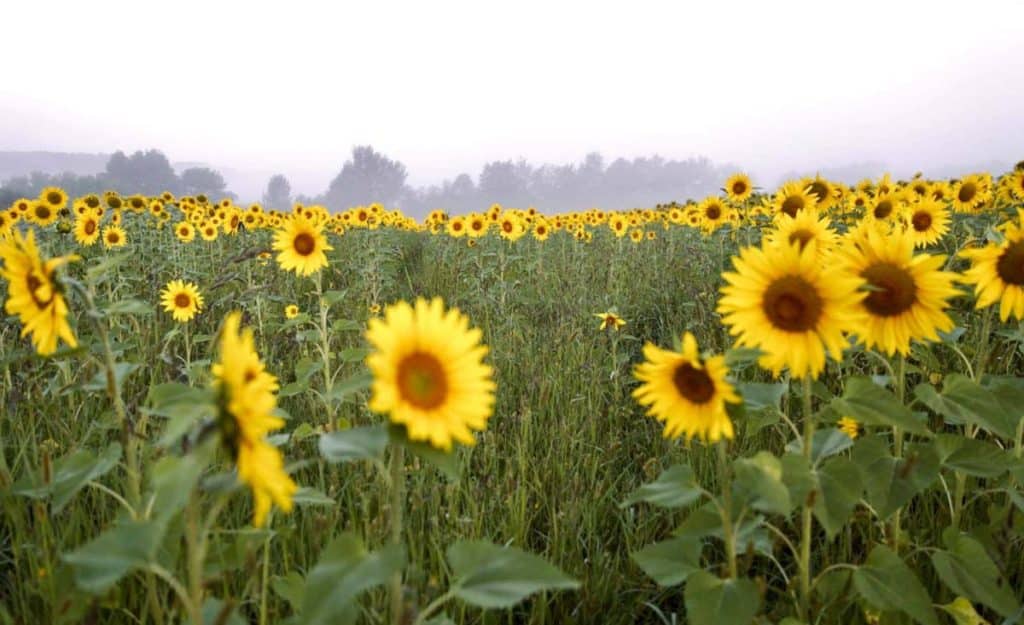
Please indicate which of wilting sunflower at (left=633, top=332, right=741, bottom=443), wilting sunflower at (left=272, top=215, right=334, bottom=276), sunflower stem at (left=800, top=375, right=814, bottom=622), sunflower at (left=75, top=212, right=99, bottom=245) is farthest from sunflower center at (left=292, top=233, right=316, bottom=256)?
sunflower at (left=75, top=212, right=99, bottom=245)

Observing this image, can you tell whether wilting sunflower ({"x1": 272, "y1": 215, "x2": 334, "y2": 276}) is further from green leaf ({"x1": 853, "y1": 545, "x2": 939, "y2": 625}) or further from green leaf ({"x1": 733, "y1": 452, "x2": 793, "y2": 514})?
green leaf ({"x1": 853, "y1": 545, "x2": 939, "y2": 625})

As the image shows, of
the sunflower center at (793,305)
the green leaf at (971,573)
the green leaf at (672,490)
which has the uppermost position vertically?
the sunflower center at (793,305)

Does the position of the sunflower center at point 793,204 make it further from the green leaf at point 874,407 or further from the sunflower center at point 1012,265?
the green leaf at point 874,407

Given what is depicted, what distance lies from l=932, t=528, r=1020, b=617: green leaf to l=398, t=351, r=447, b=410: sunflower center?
1490 mm

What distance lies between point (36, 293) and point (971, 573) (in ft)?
7.80

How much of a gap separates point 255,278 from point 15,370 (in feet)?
10.6

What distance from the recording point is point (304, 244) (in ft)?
12.9

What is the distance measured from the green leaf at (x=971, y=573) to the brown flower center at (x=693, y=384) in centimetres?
83

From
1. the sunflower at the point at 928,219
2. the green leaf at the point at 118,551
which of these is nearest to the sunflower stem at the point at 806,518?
the green leaf at the point at 118,551

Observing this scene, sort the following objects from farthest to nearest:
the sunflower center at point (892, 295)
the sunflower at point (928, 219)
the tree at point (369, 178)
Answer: the tree at point (369, 178), the sunflower at point (928, 219), the sunflower center at point (892, 295)

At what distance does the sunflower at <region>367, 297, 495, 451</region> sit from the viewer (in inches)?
43.0

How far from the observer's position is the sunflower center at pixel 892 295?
176 centimetres

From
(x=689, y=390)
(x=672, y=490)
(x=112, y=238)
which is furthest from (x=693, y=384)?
(x=112, y=238)

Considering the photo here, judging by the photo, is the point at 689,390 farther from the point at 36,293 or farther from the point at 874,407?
the point at 36,293
